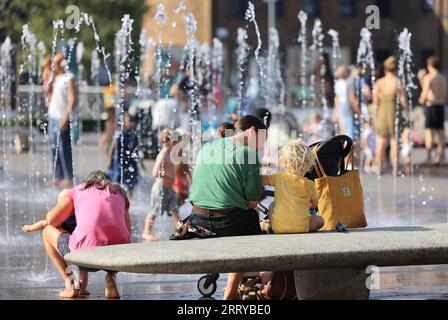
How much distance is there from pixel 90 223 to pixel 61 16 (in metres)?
39.0

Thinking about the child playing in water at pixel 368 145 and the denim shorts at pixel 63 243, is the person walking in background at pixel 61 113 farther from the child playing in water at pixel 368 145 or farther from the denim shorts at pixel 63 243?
the denim shorts at pixel 63 243

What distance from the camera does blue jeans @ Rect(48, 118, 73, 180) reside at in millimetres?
19844

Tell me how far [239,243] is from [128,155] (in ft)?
25.8

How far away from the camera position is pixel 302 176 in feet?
33.4

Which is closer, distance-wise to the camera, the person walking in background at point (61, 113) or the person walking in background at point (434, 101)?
the person walking in background at point (61, 113)

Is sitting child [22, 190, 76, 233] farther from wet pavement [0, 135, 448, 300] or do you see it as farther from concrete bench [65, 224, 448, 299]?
concrete bench [65, 224, 448, 299]

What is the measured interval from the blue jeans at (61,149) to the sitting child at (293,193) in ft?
32.1

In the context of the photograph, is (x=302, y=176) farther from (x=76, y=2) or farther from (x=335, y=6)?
(x=335, y=6)

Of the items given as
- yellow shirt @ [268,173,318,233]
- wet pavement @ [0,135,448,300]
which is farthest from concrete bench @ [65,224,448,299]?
wet pavement @ [0,135,448,300]

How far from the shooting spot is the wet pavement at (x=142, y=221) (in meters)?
10.7

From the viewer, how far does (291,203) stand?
1008cm

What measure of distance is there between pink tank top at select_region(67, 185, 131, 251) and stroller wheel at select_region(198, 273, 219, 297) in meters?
0.61

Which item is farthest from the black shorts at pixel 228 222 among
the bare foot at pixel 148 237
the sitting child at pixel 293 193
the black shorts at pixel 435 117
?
the black shorts at pixel 435 117
